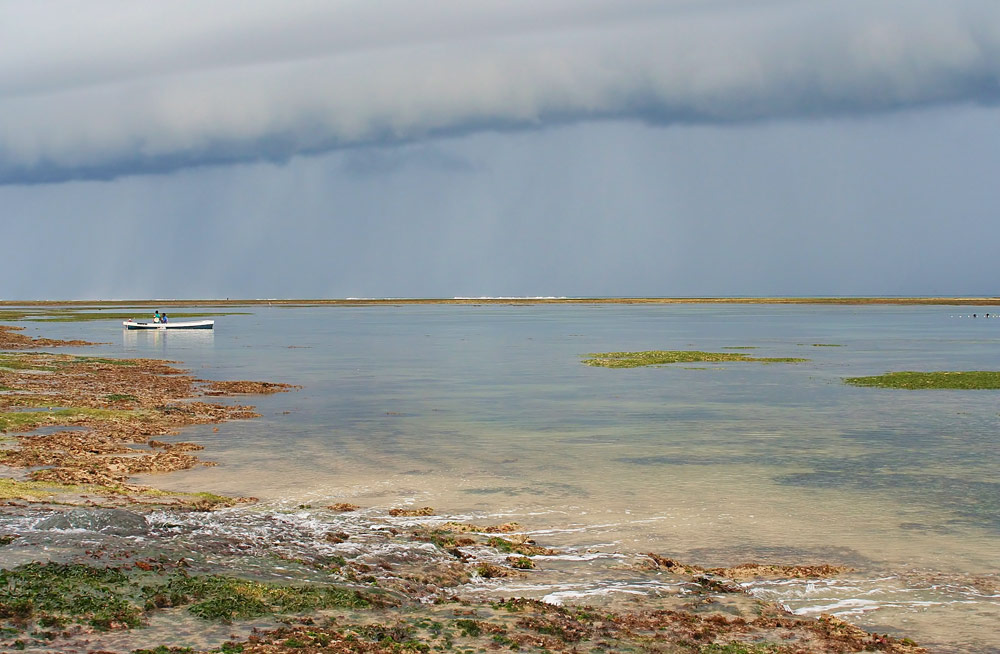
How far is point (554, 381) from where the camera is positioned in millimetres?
50969

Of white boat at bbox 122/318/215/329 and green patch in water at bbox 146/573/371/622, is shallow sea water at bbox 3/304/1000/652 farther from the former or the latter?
white boat at bbox 122/318/215/329

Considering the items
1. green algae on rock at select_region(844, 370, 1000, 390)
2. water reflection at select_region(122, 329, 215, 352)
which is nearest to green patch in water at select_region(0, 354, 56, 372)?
water reflection at select_region(122, 329, 215, 352)

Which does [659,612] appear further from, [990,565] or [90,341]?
[90,341]

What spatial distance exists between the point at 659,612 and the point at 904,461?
16.2m

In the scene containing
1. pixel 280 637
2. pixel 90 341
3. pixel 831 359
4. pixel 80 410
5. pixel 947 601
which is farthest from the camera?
pixel 90 341

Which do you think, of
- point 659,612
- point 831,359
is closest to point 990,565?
point 659,612

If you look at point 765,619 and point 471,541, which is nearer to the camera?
point 765,619

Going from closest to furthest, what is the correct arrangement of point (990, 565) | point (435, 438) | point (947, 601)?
point (947, 601) → point (990, 565) → point (435, 438)

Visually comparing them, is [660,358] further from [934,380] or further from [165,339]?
[165,339]

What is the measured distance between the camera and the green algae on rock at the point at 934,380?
46.6 meters

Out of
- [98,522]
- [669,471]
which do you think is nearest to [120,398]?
[98,522]

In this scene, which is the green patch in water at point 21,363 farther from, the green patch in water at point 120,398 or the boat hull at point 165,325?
the boat hull at point 165,325

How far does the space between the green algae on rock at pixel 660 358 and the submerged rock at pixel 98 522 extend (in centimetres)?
4619

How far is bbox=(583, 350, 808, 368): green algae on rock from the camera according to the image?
62188 millimetres
